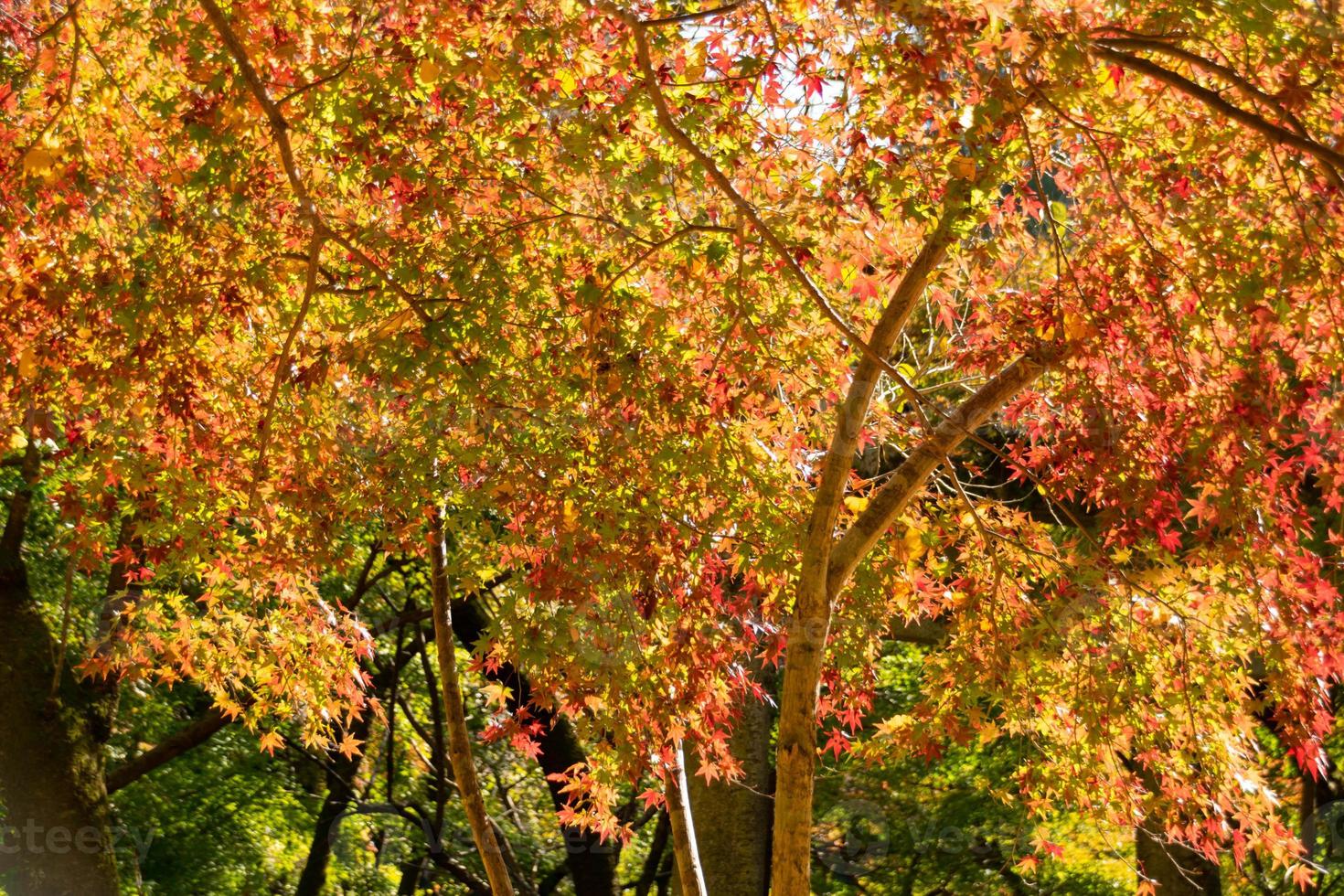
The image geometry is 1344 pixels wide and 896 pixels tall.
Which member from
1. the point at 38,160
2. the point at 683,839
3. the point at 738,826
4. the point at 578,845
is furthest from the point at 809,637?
the point at 578,845

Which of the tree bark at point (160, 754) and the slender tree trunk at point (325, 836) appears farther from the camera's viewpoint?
the slender tree trunk at point (325, 836)

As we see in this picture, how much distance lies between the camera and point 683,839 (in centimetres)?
530

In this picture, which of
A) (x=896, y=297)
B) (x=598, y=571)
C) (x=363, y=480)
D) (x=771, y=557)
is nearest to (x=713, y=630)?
(x=771, y=557)

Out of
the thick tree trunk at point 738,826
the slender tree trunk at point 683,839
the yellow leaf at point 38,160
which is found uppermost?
the yellow leaf at point 38,160

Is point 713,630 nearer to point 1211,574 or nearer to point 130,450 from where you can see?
point 1211,574

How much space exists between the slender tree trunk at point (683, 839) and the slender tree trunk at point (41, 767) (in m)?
3.19

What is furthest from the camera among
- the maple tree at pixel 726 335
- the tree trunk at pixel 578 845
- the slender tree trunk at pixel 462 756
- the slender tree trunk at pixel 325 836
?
the slender tree trunk at pixel 325 836

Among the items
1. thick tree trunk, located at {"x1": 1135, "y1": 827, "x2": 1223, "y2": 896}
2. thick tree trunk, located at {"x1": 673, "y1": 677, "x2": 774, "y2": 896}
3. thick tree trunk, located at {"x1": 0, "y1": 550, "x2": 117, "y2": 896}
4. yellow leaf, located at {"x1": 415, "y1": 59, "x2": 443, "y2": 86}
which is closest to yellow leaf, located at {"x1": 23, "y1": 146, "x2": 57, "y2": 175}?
yellow leaf, located at {"x1": 415, "y1": 59, "x2": 443, "y2": 86}

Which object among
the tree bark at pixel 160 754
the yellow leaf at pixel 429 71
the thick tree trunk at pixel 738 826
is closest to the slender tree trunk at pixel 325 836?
the tree bark at pixel 160 754

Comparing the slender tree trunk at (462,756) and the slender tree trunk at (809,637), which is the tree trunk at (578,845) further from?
the slender tree trunk at (809,637)

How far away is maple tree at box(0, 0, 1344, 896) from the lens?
3641 millimetres

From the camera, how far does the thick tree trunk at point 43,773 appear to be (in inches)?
260

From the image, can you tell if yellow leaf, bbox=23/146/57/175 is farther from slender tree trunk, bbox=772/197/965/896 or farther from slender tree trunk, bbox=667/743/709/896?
slender tree trunk, bbox=667/743/709/896

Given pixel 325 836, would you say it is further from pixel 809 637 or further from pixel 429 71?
pixel 429 71
